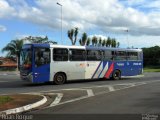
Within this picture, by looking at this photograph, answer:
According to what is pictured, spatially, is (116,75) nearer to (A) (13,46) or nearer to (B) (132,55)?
(B) (132,55)

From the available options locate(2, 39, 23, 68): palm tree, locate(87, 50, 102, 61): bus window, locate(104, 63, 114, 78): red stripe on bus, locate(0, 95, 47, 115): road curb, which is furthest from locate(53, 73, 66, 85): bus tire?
locate(2, 39, 23, 68): palm tree

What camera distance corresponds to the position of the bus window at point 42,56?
2517 cm

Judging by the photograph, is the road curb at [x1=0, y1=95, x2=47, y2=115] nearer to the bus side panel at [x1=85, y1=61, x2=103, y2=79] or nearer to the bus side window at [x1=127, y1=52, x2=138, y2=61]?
the bus side panel at [x1=85, y1=61, x2=103, y2=79]

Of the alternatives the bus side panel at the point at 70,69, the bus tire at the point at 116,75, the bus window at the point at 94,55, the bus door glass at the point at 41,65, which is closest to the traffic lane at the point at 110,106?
the bus door glass at the point at 41,65

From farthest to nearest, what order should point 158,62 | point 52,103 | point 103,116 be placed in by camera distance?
point 158,62, point 52,103, point 103,116

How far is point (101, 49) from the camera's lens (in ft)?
98.8

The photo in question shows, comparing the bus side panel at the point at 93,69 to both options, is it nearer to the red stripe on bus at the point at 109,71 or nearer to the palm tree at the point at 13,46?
the red stripe on bus at the point at 109,71

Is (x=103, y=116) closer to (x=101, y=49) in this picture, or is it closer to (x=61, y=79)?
(x=61, y=79)

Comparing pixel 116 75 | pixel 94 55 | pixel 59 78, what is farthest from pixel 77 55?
pixel 116 75

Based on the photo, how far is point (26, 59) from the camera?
2542cm

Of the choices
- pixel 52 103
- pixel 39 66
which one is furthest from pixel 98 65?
pixel 52 103

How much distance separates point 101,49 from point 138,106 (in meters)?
16.2

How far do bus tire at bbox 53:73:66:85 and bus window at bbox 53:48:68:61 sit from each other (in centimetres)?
111

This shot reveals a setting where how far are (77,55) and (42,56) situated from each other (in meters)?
3.49
